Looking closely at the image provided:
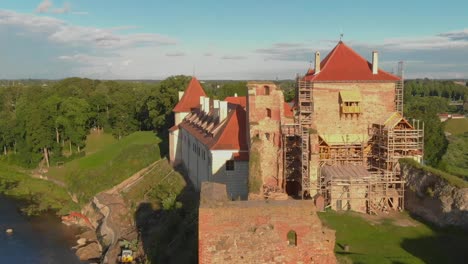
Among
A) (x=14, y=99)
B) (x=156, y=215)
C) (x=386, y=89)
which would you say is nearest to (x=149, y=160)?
(x=156, y=215)

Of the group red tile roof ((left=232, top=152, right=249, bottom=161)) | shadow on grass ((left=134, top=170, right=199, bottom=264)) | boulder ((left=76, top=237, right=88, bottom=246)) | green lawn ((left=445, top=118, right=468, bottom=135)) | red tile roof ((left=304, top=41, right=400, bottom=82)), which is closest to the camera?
shadow on grass ((left=134, top=170, right=199, bottom=264))

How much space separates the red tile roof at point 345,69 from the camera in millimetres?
28406

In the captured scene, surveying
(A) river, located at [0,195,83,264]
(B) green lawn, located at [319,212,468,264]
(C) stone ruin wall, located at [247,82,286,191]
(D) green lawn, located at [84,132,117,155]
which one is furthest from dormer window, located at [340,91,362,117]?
(D) green lawn, located at [84,132,117,155]

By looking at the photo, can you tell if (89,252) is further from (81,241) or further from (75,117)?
(75,117)

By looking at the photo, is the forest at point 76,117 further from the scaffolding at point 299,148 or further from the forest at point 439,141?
the scaffolding at point 299,148

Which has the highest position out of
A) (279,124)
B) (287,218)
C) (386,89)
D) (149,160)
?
(386,89)

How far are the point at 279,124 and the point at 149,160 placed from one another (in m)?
23.3

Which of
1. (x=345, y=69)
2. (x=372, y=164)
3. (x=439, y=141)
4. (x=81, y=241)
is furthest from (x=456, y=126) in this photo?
(x=81, y=241)

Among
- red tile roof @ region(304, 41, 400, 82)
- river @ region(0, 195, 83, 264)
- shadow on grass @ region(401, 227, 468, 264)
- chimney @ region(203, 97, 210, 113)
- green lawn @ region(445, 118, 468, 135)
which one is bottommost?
river @ region(0, 195, 83, 264)

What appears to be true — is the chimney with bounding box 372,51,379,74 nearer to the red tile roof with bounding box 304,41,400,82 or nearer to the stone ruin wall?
the red tile roof with bounding box 304,41,400,82

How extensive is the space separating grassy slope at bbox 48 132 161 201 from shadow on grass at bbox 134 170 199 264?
11182mm

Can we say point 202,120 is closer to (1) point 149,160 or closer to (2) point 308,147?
(2) point 308,147

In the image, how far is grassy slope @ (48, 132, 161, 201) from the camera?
143ft

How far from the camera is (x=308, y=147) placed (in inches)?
1014
